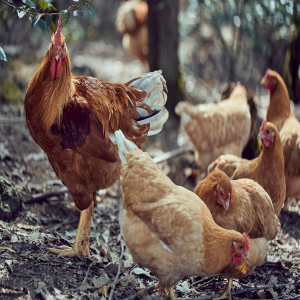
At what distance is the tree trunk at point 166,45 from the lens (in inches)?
268

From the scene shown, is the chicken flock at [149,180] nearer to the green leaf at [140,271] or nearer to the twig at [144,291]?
the twig at [144,291]

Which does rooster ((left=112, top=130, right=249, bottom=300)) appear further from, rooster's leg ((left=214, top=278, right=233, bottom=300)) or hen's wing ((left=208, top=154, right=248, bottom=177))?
hen's wing ((left=208, top=154, right=248, bottom=177))

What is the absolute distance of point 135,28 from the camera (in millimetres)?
9609

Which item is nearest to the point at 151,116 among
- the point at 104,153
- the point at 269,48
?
the point at 104,153

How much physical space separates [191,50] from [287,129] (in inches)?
269

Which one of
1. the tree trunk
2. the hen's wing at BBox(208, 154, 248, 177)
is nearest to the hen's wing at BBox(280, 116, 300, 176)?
the hen's wing at BBox(208, 154, 248, 177)

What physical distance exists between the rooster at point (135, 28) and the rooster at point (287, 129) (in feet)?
14.8

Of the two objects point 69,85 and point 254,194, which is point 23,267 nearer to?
point 69,85

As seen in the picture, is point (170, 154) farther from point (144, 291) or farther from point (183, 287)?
point (144, 291)

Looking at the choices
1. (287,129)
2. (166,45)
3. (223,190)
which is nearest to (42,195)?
(223,190)

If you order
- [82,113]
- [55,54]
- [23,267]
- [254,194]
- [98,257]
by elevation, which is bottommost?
[98,257]

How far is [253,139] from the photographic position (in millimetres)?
5906

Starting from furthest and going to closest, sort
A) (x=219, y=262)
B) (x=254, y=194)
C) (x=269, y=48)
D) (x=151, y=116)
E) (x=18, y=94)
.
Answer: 1. (x=269, y=48)
2. (x=18, y=94)
3. (x=151, y=116)
4. (x=254, y=194)
5. (x=219, y=262)

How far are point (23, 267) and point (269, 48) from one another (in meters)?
7.27
